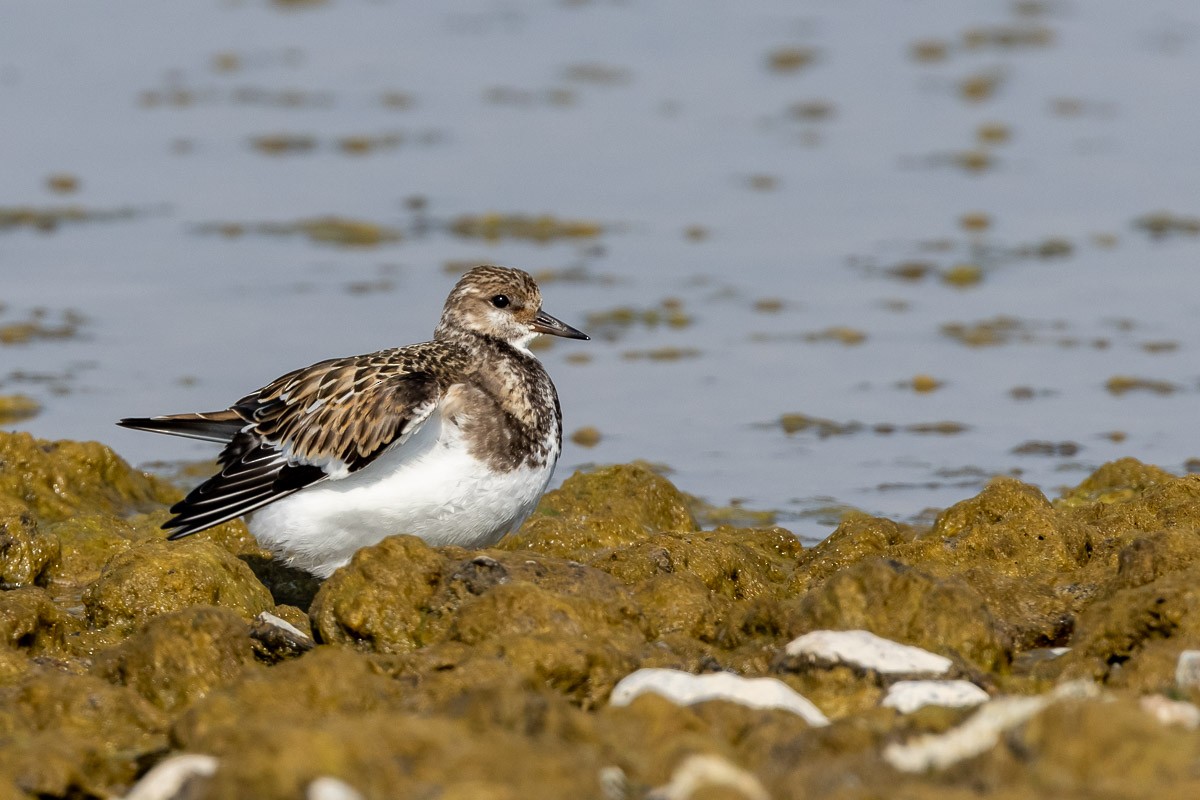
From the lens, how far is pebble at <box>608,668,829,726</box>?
14.2 ft

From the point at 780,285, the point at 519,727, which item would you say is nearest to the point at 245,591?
the point at 519,727

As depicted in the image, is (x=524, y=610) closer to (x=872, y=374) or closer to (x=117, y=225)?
(x=872, y=374)

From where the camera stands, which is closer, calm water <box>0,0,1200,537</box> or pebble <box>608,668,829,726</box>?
pebble <box>608,668,829,726</box>

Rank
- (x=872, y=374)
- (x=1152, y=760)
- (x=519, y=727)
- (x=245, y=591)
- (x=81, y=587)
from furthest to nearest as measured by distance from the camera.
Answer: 1. (x=872, y=374)
2. (x=81, y=587)
3. (x=245, y=591)
4. (x=519, y=727)
5. (x=1152, y=760)

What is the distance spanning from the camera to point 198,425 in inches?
267

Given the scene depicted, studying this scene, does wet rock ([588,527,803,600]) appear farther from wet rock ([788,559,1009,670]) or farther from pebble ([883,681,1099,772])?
pebble ([883,681,1099,772])

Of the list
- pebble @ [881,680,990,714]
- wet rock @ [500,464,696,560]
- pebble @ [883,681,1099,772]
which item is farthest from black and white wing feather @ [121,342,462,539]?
pebble @ [883,681,1099,772]

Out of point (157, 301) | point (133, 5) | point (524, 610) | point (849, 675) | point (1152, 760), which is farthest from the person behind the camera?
point (133, 5)

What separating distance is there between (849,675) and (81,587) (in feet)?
10.4

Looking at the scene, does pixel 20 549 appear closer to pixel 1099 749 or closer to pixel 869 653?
pixel 869 653

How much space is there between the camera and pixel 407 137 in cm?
1455

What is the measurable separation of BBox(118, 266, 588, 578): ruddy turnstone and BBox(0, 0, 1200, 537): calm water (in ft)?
6.15

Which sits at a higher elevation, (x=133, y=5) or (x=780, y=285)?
(x=133, y=5)

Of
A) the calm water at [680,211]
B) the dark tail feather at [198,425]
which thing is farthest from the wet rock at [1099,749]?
the calm water at [680,211]
